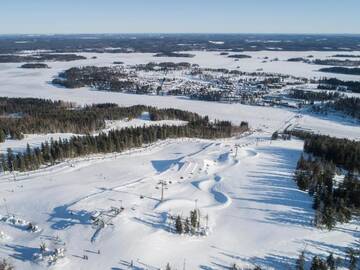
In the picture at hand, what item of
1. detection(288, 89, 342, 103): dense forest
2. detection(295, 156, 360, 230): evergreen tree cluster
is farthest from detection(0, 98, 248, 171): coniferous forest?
detection(288, 89, 342, 103): dense forest

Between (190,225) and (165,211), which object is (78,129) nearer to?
(165,211)

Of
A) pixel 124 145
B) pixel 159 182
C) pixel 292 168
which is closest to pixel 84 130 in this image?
pixel 124 145

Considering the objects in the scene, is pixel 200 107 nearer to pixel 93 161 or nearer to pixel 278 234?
pixel 93 161

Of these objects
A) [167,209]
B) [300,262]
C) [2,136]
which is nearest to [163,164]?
[167,209]

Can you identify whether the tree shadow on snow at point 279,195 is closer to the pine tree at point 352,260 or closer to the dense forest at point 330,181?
the dense forest at point 330,181

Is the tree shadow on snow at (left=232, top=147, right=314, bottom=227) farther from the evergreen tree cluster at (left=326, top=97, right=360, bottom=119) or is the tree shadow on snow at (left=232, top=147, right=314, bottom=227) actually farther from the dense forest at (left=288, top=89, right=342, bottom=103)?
the dense forest at (left=288, top=89, right=342, bottom=103)
